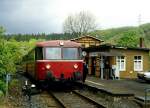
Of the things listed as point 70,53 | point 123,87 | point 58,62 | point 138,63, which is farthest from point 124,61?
point 58,62

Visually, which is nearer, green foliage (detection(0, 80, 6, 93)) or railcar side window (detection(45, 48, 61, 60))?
green foliage (detection(0, 80, 6, 93))

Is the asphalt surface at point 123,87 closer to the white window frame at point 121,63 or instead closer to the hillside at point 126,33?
the white window frame at point 121,63

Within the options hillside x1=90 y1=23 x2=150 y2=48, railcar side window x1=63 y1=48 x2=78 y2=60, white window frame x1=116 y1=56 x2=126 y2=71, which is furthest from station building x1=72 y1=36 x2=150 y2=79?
hillside x1=90 y1=23 x2=150 y2=48

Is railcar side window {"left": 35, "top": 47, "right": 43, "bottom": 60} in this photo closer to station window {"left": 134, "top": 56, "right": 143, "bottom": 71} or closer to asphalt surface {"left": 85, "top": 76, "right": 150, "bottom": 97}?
asphalt surface {"left": 85, "top": 76, "right": 150, "bottom": 97}

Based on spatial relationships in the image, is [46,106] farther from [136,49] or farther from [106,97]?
[136,49]

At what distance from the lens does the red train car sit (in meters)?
23.8

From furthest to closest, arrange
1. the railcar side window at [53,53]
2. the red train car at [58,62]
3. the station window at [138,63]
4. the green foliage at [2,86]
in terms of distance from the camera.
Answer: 1. the station window at [138,63]
2. the railcar side window at [53,53]
3. the red train car at [58,62]
4. the green foliage at [2,86]

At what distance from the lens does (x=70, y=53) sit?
24328 millimetres

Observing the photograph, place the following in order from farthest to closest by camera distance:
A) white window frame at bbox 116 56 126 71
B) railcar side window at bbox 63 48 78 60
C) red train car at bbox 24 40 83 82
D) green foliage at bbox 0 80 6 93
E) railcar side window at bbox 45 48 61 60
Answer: white window frame at bbox 116 56 126 71
railcar side window at bbox 63 48 78 60
railcar side window at bbox 45 48 61 60
red train car at bbox 24 40 83 82
green foliage at bbox 0 80 6 93

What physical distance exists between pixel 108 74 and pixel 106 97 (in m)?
18.4

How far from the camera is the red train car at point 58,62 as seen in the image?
23.8 m

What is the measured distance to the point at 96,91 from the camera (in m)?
23.6

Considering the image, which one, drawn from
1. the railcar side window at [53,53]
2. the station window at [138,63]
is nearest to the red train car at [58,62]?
the railcar side window at [53,53]

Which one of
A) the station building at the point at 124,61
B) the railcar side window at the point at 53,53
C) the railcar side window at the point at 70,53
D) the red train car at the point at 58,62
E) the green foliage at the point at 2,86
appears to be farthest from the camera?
the station building at the point at 124,61
